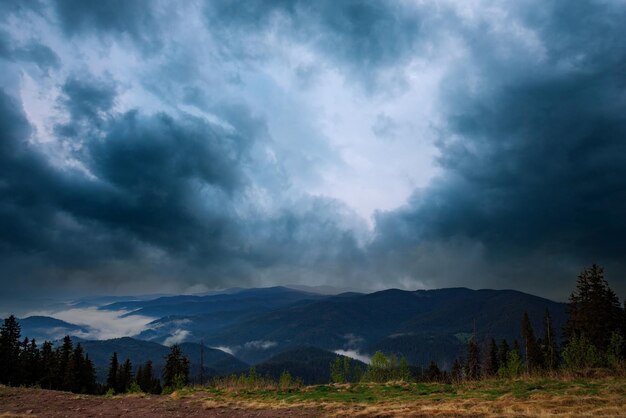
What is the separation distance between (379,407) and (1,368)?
77.0m

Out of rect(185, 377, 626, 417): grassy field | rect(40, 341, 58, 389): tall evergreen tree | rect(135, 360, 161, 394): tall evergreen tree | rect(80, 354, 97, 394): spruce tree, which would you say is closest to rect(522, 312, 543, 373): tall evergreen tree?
rect(185, 377, 626, 417): grassy field

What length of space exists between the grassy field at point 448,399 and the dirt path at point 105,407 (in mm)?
1288

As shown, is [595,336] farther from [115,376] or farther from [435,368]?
[115,376]

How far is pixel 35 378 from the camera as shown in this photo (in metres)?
78.4

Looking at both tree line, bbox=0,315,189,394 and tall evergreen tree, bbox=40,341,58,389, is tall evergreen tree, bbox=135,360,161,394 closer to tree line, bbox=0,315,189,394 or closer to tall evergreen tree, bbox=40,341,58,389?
tree line, bbox=0,315,189,394

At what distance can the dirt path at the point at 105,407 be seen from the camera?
21.7 m

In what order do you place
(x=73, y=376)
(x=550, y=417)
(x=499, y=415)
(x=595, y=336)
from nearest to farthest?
1. (x=550, y=417)
2. (x=499, y=415)
3. (x=595, y=336)
4. (x=73, y=376)

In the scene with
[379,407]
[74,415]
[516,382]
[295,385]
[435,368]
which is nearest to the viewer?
[379,407]

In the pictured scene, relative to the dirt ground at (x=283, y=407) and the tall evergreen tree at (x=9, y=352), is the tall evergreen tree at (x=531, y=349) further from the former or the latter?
the tall evergreen tree at (x=9, y=352)

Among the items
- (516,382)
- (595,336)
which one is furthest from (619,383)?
(595,336)

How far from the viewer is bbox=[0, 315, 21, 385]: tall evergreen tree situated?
7175 centimetres

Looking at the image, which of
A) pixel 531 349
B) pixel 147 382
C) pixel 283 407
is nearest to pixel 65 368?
pixel 147 382

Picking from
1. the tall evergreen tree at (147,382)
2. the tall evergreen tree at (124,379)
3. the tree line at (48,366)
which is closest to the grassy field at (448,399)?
the tree line at (48,366)

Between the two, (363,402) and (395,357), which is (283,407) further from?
(395,357)
